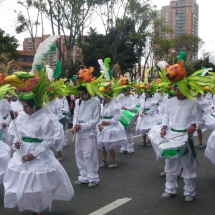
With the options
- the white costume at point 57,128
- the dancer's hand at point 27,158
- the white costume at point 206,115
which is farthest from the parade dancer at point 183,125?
the white costume at point 206,115

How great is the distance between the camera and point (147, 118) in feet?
37.3

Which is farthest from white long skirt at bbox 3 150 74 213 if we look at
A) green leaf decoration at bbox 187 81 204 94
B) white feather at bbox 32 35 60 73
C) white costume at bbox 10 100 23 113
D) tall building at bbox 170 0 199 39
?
tall building at bbox 170 0 199 39

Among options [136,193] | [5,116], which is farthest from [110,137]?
[5,116]

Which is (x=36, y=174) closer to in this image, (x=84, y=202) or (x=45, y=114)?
(x=45, y=114)

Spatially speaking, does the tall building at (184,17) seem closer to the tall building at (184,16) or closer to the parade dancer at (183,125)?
the tall building at (184,16)

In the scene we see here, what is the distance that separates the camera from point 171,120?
6062mm

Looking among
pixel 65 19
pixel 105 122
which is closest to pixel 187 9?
pixel 65 19

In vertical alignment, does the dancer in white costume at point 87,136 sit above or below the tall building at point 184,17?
below

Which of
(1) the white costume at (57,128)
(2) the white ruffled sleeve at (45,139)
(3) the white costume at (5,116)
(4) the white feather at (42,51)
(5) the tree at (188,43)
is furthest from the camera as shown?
(5) the tree at (188,43)

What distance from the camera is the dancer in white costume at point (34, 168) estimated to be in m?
4.71

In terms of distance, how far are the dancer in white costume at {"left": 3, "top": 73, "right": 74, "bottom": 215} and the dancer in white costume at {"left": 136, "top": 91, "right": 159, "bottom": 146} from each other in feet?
20.8

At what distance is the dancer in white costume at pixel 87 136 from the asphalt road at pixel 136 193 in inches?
10.0

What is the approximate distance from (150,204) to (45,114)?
224 centimetres

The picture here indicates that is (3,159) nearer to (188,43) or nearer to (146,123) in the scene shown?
(146,123)
